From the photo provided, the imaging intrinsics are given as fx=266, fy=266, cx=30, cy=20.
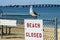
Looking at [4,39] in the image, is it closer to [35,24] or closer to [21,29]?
[21,29]

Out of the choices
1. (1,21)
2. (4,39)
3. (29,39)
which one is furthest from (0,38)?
(29,39)

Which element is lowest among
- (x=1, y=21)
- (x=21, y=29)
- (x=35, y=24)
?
(x=21, y=29)

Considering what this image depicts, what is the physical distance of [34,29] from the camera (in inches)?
357

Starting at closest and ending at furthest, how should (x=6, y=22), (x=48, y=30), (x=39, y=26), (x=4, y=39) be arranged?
1. (x=39, y=26)
2. (x=6, y=22)
3. (x=4, y=39)
4. (x=48, y=30)

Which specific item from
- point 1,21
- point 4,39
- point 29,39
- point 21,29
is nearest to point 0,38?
point 4,39

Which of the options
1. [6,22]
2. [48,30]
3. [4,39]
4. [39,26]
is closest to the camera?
[39,26]

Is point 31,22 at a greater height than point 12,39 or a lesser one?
greater

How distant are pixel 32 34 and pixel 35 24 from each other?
0.37 meters

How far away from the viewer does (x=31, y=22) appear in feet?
29.9

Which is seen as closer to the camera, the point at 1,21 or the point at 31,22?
the point at 31,22

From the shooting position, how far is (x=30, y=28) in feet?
30.0

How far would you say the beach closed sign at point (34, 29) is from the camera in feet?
29.6

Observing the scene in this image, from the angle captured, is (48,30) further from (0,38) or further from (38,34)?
(38,34)

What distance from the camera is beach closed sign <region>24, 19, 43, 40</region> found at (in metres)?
9.01
